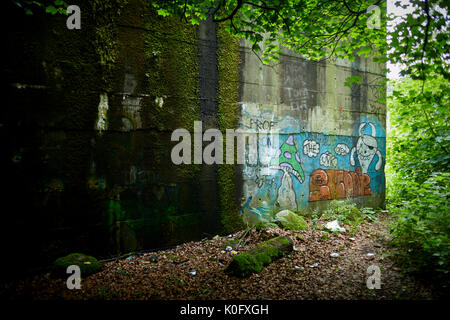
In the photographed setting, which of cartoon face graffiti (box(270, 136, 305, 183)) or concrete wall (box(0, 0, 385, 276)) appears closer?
concrete wall (box(0, 0, 385, 276))

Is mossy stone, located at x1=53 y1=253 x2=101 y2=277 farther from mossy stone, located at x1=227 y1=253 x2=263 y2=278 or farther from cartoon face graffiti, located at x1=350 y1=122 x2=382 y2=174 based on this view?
cartoon face graffiti, located at x1=350 y1=122 x2=382 y2=174

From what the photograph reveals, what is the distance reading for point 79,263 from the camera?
3.90 meters

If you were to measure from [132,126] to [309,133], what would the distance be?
15.1 ft

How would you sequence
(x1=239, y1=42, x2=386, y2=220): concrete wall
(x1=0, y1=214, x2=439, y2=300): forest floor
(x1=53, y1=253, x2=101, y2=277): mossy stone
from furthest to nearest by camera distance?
(x1=239, y1=42, x2=386, y2=220): concrete wall < (x1=53, y1=253, x2=101, y2=277): mossy stone < (x1=0, y1=214, x2=439, y2=300): forest floor

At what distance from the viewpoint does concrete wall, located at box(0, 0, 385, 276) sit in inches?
156

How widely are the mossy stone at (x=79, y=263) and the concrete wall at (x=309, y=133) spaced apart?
317cm

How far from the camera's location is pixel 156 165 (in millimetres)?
4906

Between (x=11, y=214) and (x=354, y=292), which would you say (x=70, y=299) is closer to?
(x=11, y=214)

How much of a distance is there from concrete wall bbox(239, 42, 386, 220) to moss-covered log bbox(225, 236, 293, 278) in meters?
1.12

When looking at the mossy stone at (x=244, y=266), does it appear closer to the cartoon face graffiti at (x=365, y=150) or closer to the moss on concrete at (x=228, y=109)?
the moss on concrete at (x=228, y=109)

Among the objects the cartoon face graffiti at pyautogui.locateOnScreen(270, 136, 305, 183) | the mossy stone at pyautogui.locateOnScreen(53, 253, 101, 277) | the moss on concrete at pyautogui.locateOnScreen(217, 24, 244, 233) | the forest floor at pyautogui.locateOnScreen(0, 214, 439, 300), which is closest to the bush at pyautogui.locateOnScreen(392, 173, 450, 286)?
the forest floor at pyautogui.locateOnScreen(0, 214, 439, 300)

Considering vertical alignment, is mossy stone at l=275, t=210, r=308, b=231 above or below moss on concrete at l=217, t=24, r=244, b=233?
below

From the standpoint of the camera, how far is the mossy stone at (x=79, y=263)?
12.4ft
